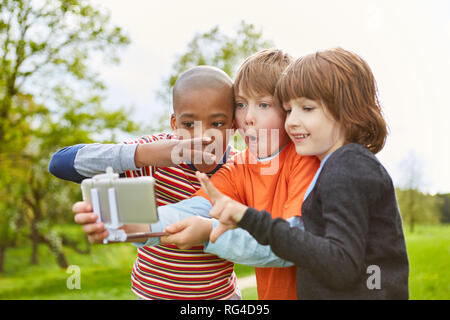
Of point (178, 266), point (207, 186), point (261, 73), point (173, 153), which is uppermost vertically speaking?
point (261, 73)

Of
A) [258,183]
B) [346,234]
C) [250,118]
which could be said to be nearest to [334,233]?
[346,234]

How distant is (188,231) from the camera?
1.91 m

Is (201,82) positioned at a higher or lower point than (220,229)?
higher

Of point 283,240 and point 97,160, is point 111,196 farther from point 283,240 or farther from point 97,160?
point 283,240

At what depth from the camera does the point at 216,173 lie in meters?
2.29

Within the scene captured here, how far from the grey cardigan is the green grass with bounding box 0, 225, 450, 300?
3.48 meters

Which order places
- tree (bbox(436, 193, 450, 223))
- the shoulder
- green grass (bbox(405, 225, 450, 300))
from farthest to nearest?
1. tree (bbox(436, 193, 450, 223))
2. green grass (bbox(405, 225, 450, 300))
3. the shoulder

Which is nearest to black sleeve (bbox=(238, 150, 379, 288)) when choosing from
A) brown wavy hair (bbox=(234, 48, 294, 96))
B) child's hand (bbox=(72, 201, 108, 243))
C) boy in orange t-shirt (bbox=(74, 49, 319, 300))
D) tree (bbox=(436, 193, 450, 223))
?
boy in orange t-shirt (bbox=(74, 49, 319, 300))

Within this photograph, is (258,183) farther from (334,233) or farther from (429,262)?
(429,262)

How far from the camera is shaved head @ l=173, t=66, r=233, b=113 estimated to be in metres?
2.33

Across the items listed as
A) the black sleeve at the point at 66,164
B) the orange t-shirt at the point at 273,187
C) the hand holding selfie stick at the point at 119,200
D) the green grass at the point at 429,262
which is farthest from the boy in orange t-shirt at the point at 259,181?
the green grass at the point at 429,262

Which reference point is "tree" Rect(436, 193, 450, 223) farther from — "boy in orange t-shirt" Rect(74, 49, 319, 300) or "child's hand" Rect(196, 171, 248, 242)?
"child's hand" Rect(196, 171, 248, 242)

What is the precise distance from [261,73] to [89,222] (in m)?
1.16
